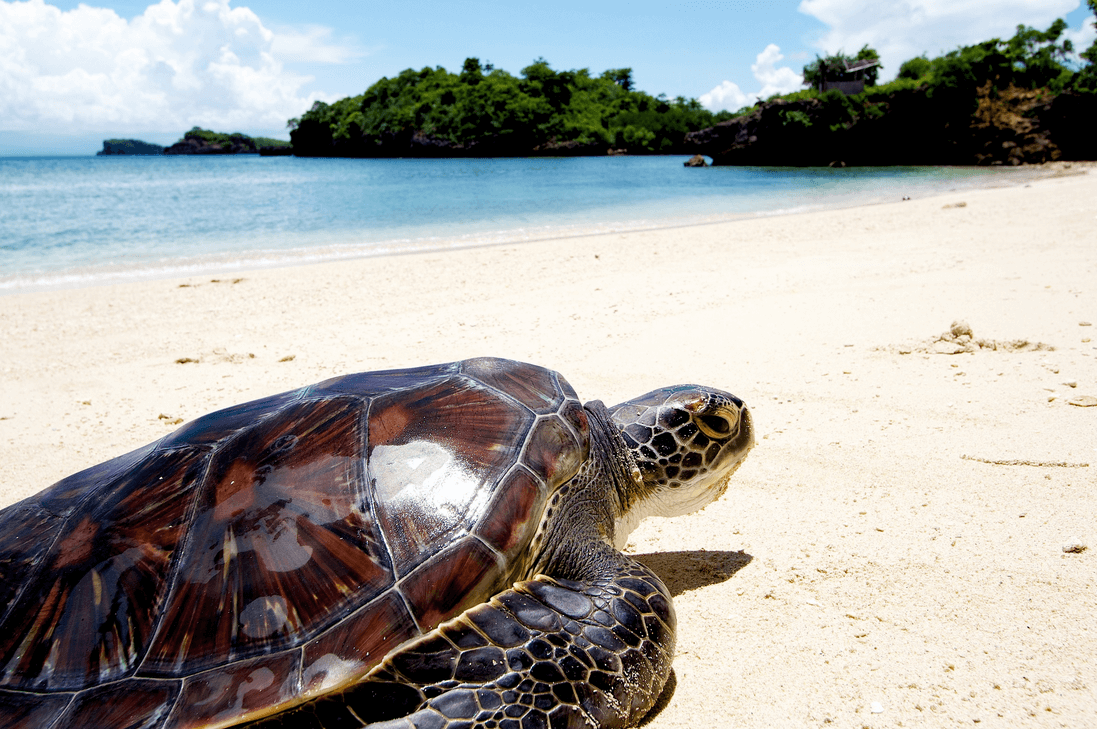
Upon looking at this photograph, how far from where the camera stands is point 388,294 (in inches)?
259

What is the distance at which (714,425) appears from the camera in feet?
6.61

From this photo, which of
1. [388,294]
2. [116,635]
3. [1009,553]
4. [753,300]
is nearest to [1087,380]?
[1009,553]

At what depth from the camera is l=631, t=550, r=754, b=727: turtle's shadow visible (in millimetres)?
2053

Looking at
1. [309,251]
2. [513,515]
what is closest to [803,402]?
[513,515]

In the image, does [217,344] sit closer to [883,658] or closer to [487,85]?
[883,658]

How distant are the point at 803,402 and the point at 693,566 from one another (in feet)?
4.91

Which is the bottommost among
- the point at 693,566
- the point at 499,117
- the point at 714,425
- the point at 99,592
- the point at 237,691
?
the point at 693,566

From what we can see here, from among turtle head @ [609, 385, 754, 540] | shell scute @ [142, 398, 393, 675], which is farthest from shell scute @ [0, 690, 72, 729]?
turtle head @ [609, 385, 754, 540]

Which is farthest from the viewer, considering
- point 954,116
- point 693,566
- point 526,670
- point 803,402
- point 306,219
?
point 954,116

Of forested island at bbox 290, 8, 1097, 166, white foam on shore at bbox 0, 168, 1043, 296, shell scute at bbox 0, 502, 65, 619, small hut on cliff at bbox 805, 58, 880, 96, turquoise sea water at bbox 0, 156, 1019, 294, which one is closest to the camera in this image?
shell scute at bbox 0, 502, 65, 619

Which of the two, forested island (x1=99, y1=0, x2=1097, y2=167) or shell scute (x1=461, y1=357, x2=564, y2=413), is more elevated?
forested island (x1=99, y1=0, x2=1097, y2=167)

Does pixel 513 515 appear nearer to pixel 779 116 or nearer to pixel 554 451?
pixel 554 451

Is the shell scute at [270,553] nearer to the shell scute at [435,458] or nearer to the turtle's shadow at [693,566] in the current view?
the shell scute at [435,458]

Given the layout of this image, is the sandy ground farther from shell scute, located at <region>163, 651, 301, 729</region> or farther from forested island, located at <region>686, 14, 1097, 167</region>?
forested island, located at <region>686, 14, 1097, 167</region>
